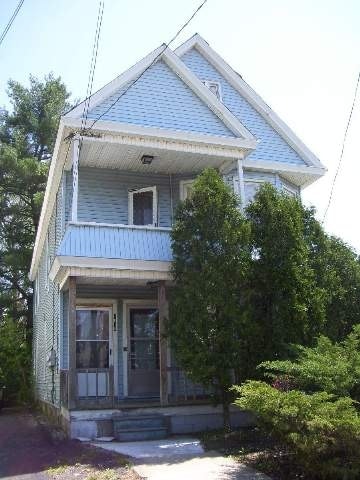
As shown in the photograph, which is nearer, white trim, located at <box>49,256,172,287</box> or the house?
white trim, located at <box>49,256,172,287</box>

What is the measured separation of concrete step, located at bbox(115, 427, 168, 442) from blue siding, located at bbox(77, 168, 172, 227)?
19.2 feet

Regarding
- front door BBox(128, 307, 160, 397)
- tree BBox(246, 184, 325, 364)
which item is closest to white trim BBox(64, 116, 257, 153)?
tree BBox(246, 184, 325, 364)

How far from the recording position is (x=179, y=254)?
1141cm

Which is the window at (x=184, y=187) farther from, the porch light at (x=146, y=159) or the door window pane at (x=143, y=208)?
the porch light at (x=146, y=159)

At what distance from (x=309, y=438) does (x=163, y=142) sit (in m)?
8.63

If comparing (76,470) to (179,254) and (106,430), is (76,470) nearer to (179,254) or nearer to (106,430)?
(106,430)

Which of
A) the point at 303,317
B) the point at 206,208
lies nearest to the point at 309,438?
the point at 303,317

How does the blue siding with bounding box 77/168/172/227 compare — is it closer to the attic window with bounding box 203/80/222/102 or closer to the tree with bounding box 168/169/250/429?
the tree with bounding box 168/169/250/429

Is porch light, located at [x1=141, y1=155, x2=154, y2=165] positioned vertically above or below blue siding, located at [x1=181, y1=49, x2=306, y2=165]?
below

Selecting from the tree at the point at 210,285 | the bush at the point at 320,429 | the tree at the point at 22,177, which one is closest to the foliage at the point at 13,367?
the tree at the point at 22,177

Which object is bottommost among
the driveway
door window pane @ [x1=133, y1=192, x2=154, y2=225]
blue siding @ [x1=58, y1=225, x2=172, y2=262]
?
the driveway

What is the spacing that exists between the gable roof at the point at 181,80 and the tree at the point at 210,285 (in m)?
3.07

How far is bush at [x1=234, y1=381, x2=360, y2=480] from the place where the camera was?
657 cm

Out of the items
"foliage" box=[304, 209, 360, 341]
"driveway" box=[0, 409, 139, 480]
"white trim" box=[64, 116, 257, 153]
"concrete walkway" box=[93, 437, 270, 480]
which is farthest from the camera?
"white trim" box=[64, 116, 257, 153]
